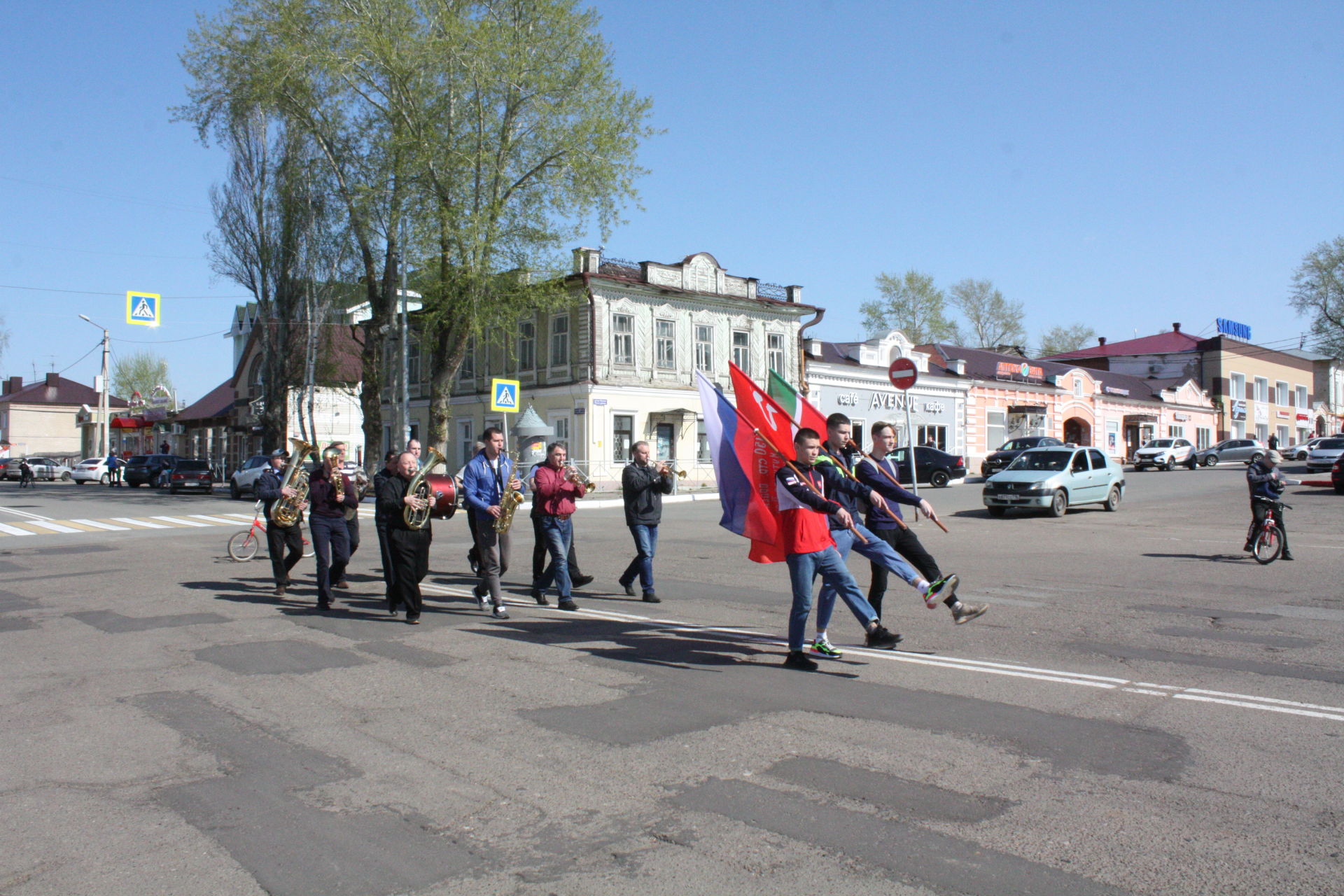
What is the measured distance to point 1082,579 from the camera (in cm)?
1234

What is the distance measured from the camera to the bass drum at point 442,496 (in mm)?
10602

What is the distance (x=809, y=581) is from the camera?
23.5ft

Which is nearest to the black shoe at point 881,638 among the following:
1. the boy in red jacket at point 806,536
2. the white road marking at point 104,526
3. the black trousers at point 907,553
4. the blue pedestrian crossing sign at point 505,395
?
the black trousers at point 907,553

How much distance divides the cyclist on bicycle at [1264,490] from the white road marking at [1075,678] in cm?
834

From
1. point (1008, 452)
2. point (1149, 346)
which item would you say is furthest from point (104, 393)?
point (1149, 346)

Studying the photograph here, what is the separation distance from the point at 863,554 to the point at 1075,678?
177cm

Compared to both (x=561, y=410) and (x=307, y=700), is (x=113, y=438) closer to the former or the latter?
(x=561, y=410)

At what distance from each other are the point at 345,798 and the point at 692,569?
9.25 meters

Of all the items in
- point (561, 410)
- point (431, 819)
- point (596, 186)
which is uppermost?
point (596, 186)

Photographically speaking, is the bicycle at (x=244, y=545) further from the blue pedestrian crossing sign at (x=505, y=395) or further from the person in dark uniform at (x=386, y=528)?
the blue pedestrian crossing sign at (x=505, y=395)

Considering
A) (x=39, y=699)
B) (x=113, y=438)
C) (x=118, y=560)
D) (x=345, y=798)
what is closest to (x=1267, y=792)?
(x=345, y=798)

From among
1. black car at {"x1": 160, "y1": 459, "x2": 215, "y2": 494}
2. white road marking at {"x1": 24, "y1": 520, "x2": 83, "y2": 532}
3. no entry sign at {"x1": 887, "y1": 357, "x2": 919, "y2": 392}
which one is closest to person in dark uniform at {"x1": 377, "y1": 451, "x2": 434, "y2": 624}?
no entry sign at {"x1": 887, "y1": 357, "x2": 919, "y2": 392}

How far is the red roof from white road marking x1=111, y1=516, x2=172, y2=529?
64723 millimetres

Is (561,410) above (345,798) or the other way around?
above
